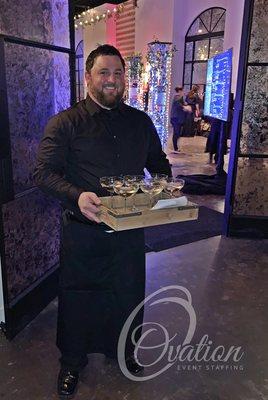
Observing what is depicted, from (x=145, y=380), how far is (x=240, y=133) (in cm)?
267

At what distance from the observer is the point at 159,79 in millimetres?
7375

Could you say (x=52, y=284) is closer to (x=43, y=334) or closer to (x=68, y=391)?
(x=43, y=334)

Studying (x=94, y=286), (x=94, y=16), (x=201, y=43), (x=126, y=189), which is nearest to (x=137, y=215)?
(x=126, y=189)

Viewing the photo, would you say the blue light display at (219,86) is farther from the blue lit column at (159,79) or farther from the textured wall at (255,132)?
the textured wall at (255,132)

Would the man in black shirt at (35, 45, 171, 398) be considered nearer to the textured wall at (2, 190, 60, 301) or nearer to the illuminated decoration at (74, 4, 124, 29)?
the textured wall at (2, 190, 60, 301)

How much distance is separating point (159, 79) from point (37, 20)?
5.28m

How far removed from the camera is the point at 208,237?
159 inches

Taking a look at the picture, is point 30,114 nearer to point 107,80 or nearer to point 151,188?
point 107,80

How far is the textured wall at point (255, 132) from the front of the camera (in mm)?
3626

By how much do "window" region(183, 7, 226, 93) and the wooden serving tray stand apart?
34.6 ft

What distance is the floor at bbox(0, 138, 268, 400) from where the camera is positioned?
6.34 ft

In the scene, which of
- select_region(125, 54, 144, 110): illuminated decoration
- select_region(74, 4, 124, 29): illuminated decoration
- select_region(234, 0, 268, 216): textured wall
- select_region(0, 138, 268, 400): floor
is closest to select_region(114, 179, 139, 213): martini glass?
select_region(0, 138, 268, 400): floor

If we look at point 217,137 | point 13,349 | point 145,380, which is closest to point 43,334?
point 13,349

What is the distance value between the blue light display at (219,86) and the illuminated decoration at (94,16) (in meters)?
8.88
